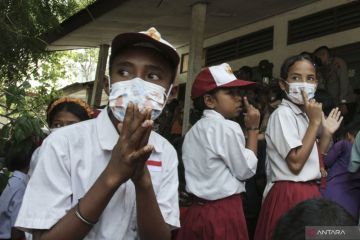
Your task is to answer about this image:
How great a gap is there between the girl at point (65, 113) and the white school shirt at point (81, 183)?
1.60m

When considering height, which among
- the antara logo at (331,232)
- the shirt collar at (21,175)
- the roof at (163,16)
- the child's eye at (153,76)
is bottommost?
the shirt collar at (21,175)

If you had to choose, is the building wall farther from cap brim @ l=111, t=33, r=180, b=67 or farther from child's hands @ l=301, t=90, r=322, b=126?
cap brim @ l=111, t=33, r=180, b=67

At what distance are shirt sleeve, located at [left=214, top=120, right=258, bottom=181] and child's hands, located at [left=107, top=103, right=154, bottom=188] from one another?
161 cm

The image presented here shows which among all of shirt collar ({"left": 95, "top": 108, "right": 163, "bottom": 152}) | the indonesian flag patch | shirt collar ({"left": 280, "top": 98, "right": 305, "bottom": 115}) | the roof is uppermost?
the roof

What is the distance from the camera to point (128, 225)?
5.50ft

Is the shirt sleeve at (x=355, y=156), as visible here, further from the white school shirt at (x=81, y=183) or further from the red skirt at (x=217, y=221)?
the white school shirt at (x=81, y=183)

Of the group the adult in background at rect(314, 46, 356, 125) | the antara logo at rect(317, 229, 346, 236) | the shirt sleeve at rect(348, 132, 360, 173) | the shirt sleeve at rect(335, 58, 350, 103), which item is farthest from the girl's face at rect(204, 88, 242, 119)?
the shirt sleeve at rect(335, 58, 350, 103)

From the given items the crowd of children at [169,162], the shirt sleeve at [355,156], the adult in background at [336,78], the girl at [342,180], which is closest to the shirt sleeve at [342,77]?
the adult in background at [336,78]

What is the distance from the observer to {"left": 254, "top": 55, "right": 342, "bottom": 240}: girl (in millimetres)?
2998

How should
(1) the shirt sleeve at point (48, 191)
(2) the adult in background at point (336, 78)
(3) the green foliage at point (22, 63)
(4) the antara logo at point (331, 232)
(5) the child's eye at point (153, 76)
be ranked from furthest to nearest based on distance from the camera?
(2) the adult in background at point (336, 78) < (3) the green foliage at point (22, 63) < (5) the child's eye at point (153, 76) < (1) the shirt sleeve at point (48, 191) < (4) the antara logo at point (331, 232)

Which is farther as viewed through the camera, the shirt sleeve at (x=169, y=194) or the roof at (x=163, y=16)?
the roof at (x=163, y=16)

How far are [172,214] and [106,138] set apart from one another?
0.38m

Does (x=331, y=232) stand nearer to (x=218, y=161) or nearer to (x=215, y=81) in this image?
(x=218, y=161)

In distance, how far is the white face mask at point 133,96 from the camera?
1.70 m
